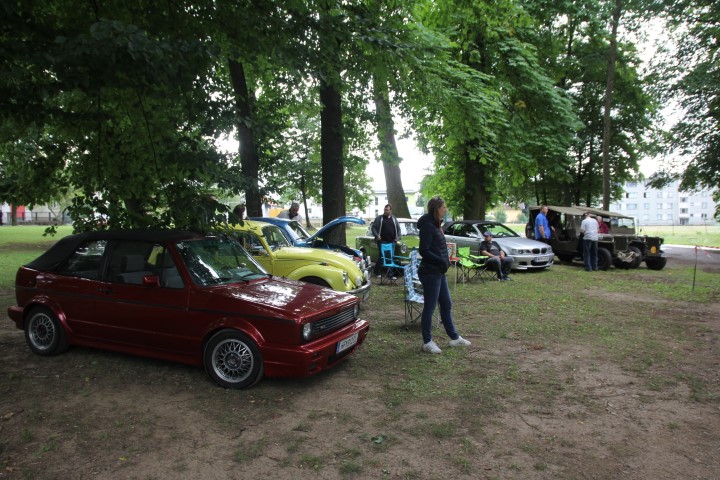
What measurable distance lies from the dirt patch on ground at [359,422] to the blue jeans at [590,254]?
9134mm

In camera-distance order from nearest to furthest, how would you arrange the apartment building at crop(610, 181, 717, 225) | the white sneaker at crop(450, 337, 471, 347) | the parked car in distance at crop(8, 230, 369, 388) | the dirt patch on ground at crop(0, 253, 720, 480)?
the dirt patch on ground at crop(0, 253, 720, 480)
the parked car in distance at crop(8, 230, 369, 388)
the white sneaker at crop(450, 337, 471, 347)
the apartment building at crop(610, 181, 717, 225)

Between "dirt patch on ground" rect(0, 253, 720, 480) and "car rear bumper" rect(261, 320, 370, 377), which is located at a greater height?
"car rear bumper" rect(261, 320, 370, 377)

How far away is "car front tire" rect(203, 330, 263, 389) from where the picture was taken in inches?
196

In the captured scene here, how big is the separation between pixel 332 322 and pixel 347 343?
0.32 m

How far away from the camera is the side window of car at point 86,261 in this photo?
589cm

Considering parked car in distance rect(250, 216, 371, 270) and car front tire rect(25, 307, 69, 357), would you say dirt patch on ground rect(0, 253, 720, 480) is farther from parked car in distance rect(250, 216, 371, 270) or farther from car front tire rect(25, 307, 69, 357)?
parked car in distance rect(250, 216, 371, 270)

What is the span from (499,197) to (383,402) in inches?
885

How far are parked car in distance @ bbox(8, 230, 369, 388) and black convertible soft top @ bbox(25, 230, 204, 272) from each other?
0.6 inches

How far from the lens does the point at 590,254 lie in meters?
15.0

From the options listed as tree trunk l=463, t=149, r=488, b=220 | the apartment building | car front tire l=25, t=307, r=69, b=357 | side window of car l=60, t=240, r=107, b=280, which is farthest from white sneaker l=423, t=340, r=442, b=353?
the apartment building

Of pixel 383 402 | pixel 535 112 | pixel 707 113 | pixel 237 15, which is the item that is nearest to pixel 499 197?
pixel 535 112

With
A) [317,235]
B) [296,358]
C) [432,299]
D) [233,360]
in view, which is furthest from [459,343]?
[317,235]

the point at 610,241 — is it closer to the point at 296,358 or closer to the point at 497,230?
the point at 497,230

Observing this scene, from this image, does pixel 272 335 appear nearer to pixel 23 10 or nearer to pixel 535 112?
pixel 23 10
